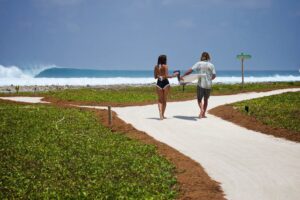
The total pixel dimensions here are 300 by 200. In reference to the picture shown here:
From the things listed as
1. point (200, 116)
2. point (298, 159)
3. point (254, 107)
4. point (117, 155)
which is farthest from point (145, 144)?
point (254, 107)

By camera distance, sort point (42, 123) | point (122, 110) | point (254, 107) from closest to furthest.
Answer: point (42, 123), point (254, 107), point (122, 110)

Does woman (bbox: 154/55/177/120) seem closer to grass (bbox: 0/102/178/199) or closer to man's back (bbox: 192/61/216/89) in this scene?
man's back (bbox: 192/61/216/89)

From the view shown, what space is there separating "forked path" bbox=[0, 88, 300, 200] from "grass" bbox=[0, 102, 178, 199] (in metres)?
1.17

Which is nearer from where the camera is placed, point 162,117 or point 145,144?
point 145,144

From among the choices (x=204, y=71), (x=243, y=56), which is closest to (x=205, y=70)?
(x=204, y=71)

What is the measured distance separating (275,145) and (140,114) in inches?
372

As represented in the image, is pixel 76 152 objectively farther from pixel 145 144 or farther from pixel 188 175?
pixel 188 175

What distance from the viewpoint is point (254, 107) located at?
22578mm

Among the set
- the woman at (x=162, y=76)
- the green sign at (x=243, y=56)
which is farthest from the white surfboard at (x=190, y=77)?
the green sign at (x=243, y=56)

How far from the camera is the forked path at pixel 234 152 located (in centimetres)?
964

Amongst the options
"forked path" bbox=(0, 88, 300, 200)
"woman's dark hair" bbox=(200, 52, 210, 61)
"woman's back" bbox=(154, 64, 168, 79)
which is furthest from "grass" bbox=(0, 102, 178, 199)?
"woman's dark hair" bbox=(200, 52, 210, 61)

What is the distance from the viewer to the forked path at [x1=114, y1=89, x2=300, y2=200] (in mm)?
9648

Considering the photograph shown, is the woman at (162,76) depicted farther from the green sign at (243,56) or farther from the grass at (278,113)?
the green sign at (243,56)

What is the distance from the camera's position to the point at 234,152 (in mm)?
13188
